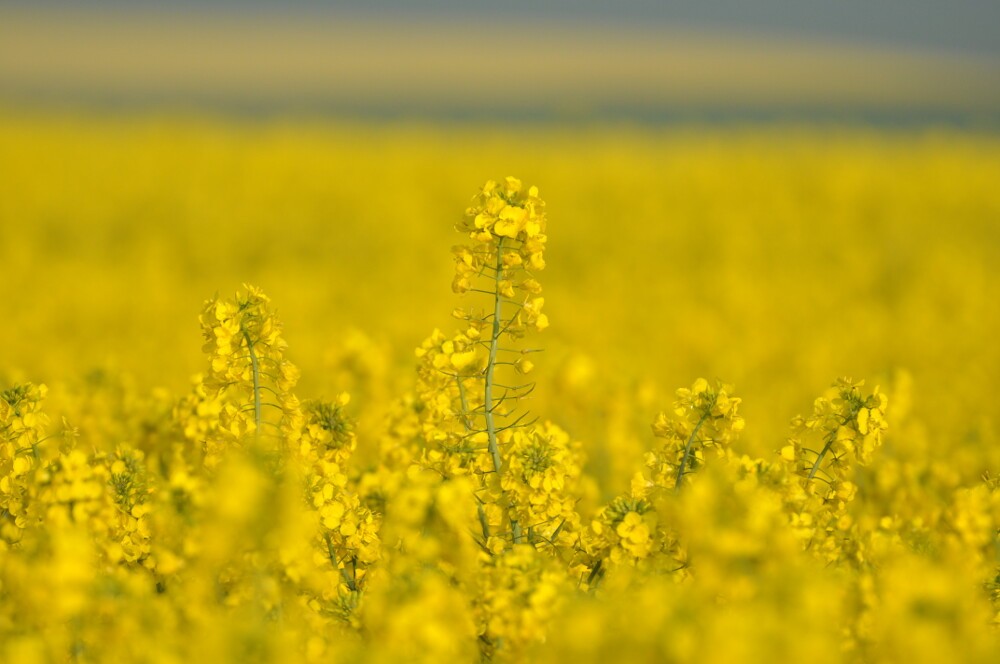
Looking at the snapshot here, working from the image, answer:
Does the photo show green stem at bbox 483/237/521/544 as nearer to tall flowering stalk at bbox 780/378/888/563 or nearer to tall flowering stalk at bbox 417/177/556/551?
tall flowering stalk at bbox 417/177/556/551

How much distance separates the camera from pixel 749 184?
49.4ft

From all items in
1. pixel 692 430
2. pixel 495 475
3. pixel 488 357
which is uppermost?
pixel 488 357

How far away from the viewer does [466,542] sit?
2148 millimetres

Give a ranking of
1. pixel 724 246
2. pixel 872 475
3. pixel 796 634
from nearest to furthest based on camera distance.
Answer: pixel 796 634 < pixel 872 475 < pixel 724 246

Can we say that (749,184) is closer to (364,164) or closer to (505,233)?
(364,164)

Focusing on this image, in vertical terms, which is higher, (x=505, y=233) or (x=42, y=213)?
(x=42, y=213)

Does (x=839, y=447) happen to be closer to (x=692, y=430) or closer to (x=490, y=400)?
(x=692, y=430)

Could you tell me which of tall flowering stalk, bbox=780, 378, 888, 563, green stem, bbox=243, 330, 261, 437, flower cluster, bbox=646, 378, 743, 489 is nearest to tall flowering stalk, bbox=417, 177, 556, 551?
flower cluster, bbox=646, 378, 743, 489

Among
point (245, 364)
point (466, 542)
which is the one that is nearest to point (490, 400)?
point (466, 542)

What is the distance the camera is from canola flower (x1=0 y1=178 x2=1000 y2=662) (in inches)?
55.6

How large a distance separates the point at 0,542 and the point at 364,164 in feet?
49.5

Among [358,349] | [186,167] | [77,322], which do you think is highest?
[186,167]

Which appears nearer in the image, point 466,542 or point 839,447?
point 466,542

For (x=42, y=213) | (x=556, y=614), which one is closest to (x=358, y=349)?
(x=556, y=614)
